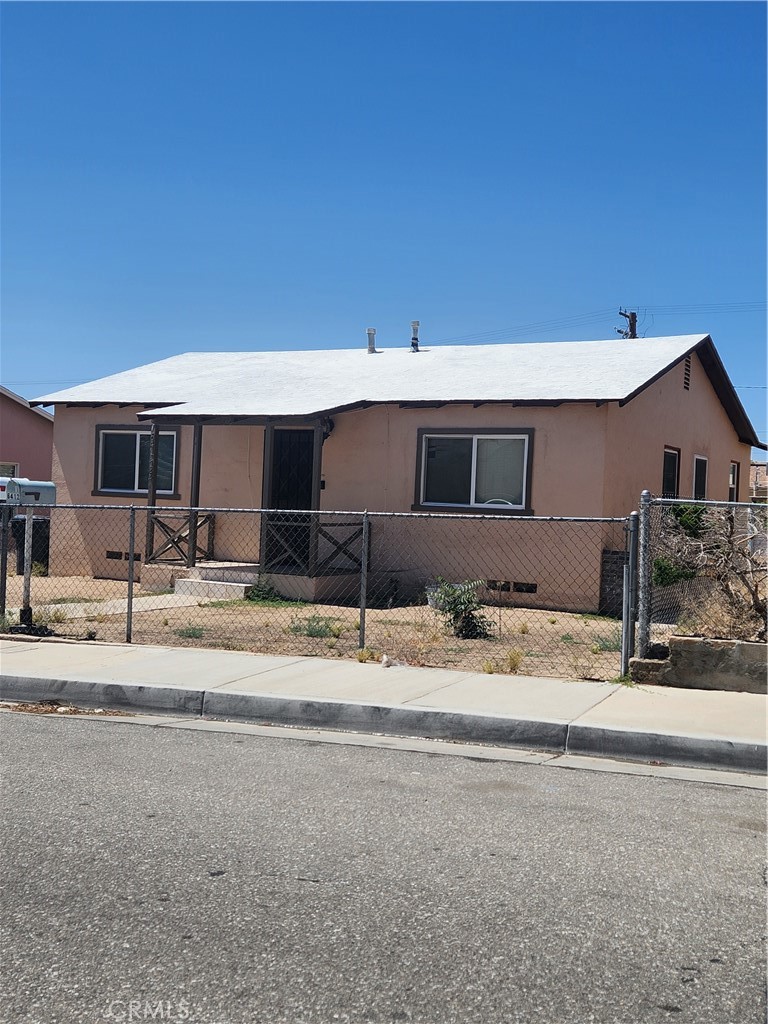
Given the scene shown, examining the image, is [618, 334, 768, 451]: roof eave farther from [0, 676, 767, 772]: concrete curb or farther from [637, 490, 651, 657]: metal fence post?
[0, 676, 767, 772]: concrete curb

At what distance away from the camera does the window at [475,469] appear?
16.2 meters

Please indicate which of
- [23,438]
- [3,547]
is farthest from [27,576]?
[23,438]

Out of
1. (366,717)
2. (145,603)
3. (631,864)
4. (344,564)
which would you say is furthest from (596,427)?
(631,864)

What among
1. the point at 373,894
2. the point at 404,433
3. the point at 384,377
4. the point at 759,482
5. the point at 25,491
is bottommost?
the point at 373,894

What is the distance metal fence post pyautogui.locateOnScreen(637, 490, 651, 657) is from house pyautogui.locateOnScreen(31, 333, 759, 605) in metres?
5.96

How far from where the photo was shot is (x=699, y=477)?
21.1 metres

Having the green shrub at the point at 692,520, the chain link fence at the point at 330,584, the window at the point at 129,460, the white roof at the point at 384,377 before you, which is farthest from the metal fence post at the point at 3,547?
the green shrub at the point at 692,520

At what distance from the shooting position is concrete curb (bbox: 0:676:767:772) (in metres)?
7.12

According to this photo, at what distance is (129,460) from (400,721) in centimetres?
1247

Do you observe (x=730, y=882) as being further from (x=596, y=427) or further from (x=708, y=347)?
(x=708, y=347)

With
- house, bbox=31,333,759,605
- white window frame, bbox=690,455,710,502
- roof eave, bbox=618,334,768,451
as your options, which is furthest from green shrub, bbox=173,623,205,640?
white window frame, bbox=690,455,710,502

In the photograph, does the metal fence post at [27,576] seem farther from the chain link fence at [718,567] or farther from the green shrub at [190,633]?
the chain link fence at [718,567]

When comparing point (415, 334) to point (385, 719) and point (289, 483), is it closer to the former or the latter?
point (289, 483)

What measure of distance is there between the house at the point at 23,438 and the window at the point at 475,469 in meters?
20.6
